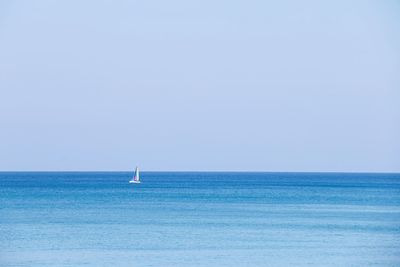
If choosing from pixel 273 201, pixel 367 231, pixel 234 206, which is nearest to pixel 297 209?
pixel 234 206

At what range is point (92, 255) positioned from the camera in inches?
1385

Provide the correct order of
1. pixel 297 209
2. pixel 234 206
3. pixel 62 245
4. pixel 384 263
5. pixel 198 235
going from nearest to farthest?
pixel 384 263 < pixel 62 245 < pixel 198 235 < pixel 297 209 < pixel 234 206

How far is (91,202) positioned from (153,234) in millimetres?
30136

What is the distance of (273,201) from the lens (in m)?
75.2

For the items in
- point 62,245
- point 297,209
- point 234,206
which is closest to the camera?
point 62,245

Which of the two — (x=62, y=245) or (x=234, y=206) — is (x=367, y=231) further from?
(x=234, y=206)

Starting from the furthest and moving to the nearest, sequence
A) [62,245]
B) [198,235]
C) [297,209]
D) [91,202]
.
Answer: [91,202] → [297,209] → [198,235] → [62,245]

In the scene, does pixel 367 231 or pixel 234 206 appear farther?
pixel 234 206

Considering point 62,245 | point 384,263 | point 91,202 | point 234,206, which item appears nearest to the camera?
point 384,263

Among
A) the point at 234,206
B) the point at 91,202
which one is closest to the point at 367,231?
the point at 234,206

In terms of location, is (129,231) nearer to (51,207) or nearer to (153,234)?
(153,234)

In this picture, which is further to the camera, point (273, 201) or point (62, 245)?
point (273, 201)

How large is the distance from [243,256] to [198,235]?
26.1ft

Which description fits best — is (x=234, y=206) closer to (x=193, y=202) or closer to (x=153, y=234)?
(x=193, y=202)
